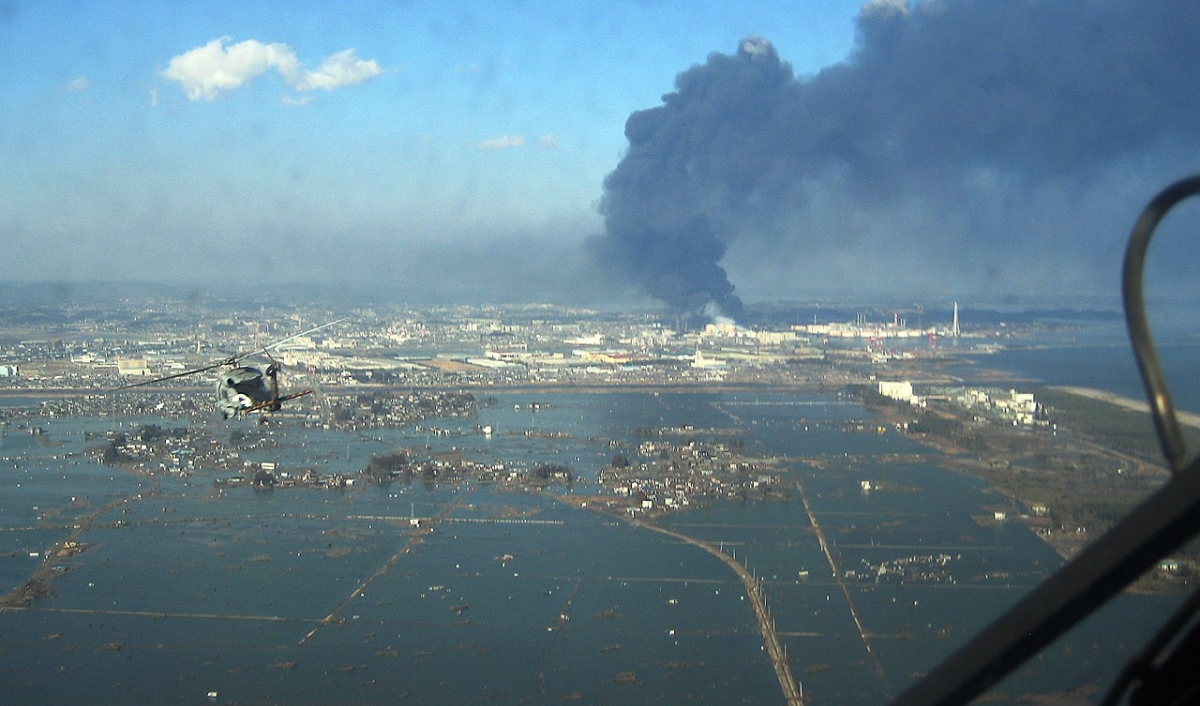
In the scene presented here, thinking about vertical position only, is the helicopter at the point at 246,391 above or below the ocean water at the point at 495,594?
above

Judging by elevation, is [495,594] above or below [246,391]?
below

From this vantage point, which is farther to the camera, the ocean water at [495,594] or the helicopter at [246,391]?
the helicopter at [246,391]

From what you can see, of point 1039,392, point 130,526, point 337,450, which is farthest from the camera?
point 1039,392

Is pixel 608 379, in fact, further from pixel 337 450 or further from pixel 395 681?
pixel 395 681

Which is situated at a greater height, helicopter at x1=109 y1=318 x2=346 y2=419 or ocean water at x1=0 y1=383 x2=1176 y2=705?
helicopter at x1=109 y1=318 x2=346 y2=419

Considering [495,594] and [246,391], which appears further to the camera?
[495,594]

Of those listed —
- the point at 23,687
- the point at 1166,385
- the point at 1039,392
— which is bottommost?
the point at 23,687

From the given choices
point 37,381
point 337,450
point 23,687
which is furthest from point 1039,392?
point 37,381

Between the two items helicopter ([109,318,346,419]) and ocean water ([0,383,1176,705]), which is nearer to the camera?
ocean water ([0,383,1176,705])
